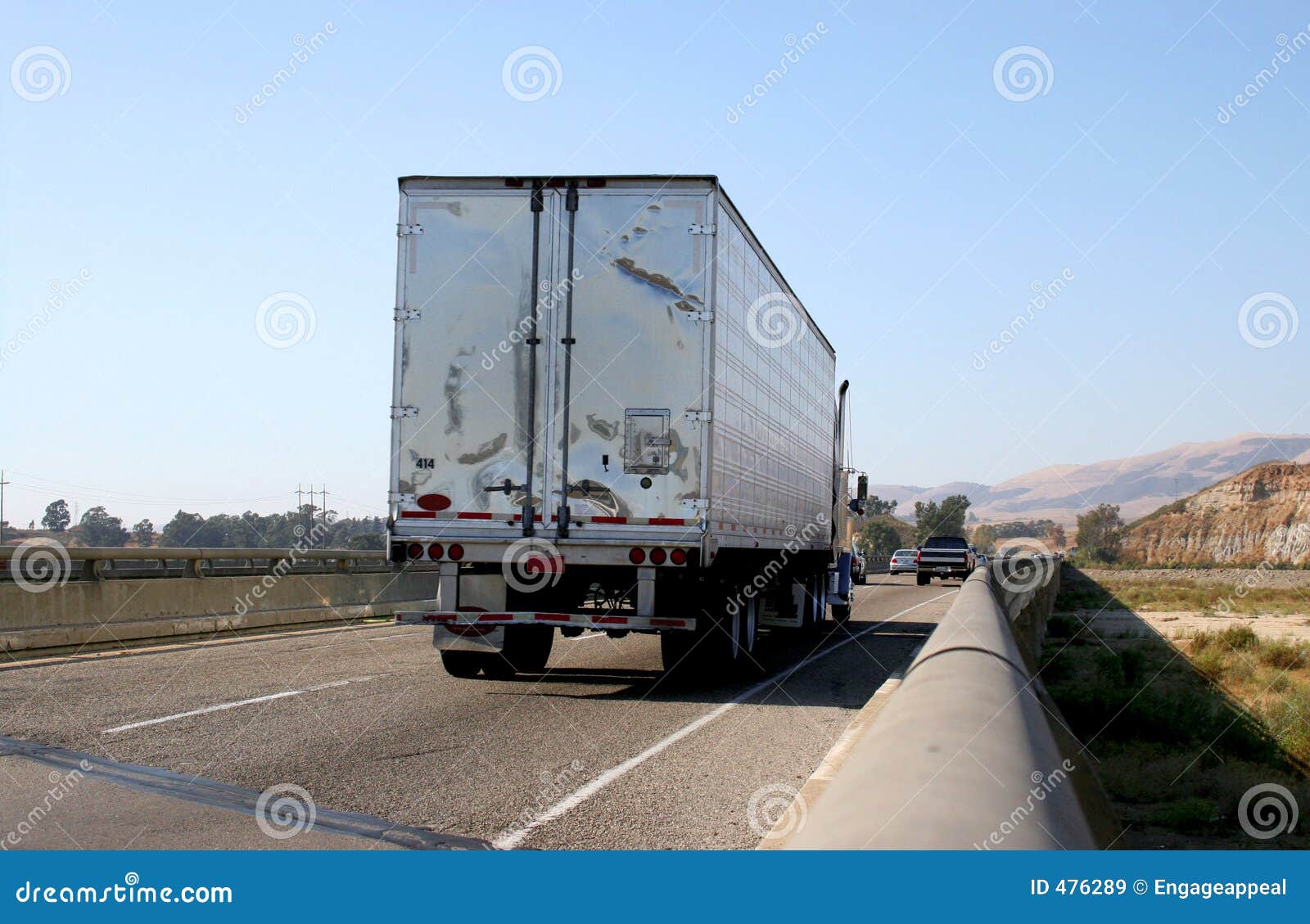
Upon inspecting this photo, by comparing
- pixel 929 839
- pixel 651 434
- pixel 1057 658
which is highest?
pixel 651 434

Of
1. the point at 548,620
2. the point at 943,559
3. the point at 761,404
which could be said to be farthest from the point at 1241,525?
the point at 548,620

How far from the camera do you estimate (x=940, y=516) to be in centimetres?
18262

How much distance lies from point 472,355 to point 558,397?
93cm

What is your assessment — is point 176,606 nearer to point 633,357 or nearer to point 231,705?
point 231,705

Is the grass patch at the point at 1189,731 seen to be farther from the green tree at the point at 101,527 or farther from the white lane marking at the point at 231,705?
the green tree at the point at 101,527

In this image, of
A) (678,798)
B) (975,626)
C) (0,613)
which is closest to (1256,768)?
(975,626)

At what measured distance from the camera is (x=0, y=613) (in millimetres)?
15492

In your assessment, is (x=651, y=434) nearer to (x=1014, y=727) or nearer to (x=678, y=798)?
(x=678, y=798)

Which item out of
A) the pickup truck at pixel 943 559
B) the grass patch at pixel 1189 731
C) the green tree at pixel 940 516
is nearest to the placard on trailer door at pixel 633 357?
the grass patch at pixel 1189 731

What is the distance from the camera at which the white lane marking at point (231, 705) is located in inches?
388

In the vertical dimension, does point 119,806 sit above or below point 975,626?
below

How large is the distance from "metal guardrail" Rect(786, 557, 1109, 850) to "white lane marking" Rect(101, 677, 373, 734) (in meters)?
7.20

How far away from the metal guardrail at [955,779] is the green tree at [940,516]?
526ft

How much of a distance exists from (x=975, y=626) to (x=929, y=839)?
4.79m
